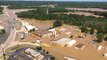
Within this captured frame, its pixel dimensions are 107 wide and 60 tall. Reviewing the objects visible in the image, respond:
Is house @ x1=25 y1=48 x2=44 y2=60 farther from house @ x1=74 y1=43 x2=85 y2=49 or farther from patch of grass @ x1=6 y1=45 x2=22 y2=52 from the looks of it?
house @ x1=74 y1=43 x2=85 y2=49

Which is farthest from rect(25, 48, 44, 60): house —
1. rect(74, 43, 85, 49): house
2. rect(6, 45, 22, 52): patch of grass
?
rect(74, 43, 85, 49): house

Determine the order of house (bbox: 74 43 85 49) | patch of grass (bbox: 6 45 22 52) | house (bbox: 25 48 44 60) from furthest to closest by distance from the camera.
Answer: house (bbox: 74 43 85 49) < patch of grass (bbox: 6 45 22 52) < house (bbox: 25 48 44 60)

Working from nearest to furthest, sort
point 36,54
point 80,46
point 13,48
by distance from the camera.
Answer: point 36,54 → point 13,48 → point 80,46

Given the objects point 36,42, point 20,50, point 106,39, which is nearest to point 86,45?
point 106,39

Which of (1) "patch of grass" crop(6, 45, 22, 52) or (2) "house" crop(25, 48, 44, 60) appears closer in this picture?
(2) "house" crop(25, 48, 44, 60)

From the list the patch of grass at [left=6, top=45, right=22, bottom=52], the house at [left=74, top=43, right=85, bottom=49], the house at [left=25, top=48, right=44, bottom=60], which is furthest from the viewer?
the house at [left=74, top=43, right=85, bottom=49]

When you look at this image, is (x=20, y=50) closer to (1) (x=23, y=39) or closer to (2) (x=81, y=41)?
(1) (x=23, y=39)

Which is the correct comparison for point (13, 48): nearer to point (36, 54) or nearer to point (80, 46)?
point (36, 54)

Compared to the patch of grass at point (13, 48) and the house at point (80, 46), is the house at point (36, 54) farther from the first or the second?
the house at point (80, 46)

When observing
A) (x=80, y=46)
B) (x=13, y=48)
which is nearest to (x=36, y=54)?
(x=13, y=48)

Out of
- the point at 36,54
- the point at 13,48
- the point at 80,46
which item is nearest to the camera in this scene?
the point at 36,54

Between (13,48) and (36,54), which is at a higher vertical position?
(36,54)
